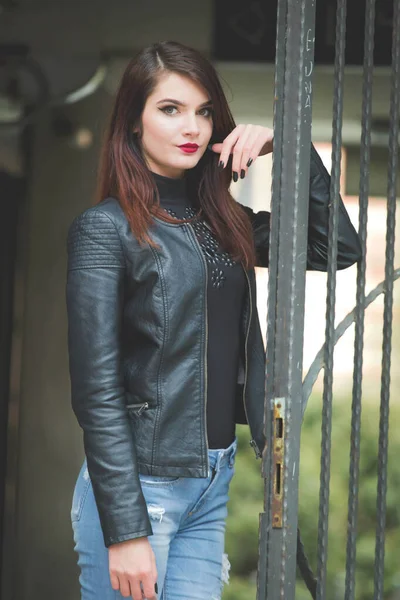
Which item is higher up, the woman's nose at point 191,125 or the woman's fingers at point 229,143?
the woman's nose at point 191,125

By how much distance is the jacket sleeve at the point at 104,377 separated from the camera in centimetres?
191

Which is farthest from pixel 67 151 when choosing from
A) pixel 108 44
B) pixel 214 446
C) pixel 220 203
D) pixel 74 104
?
pixel 214 446

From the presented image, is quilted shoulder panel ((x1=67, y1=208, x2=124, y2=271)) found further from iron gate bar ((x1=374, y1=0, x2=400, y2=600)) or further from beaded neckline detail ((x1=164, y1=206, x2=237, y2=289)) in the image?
iron gate bar ((x1=374, y1=0, x2=400, y2=600))

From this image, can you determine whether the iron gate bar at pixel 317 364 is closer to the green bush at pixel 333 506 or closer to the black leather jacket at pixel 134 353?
the black leather jacket at pixel 134 353

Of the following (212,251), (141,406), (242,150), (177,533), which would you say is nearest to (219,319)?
(212,251)

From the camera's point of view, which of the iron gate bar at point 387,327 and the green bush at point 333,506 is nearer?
the iron gate bar at point 387,327

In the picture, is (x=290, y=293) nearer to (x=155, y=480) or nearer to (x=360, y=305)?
(x=360, y=305)

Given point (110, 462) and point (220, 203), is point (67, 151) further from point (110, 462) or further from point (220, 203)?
point (110, 462)

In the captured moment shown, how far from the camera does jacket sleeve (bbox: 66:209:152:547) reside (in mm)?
1910

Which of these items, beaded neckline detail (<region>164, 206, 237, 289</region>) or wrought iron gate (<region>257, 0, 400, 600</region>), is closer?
wrought iron gate (<region>257, 0, 400, 600</region>)

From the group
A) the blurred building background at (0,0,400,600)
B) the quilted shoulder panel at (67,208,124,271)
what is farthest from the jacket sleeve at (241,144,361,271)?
the blurred building background at (0,0,400,600)

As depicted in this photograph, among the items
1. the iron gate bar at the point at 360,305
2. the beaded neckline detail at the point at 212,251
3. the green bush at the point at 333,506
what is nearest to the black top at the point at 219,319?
the beaded neckline detail at the point at 212,251

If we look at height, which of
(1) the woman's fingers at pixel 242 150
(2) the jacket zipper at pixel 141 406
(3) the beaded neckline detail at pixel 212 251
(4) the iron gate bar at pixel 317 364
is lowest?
(2) the jacket zipper at pixel 141 406

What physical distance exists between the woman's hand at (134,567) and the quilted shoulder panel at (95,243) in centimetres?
55
